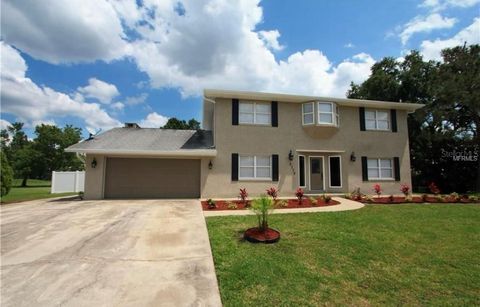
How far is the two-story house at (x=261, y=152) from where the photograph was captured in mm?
13500

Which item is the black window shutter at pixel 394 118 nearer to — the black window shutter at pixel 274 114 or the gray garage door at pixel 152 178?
the black window shutter at pixel 274 114

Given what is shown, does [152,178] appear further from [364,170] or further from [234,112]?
[364,170]

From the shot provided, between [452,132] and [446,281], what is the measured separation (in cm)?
2096

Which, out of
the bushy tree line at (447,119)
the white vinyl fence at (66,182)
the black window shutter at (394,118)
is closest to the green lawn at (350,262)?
the black window shutter at (394,118)

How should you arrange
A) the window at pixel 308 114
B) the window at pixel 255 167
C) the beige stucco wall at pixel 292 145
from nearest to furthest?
the beige stucco wall at pixel 292 145
the window at pixel 255 167
the window at pixel 308 114

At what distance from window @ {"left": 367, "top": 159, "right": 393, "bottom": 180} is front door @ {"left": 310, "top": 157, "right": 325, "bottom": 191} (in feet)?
9.37

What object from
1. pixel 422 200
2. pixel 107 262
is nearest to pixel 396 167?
pixel 422 200

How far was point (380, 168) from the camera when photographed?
15352 millimetres

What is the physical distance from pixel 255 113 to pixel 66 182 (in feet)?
56.5

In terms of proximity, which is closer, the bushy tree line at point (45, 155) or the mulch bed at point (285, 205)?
the mulch bed at point (285, 205)

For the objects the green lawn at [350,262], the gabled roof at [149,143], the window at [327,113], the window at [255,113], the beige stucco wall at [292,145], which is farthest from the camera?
the window at [327,113]

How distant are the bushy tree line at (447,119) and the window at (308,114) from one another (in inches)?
468

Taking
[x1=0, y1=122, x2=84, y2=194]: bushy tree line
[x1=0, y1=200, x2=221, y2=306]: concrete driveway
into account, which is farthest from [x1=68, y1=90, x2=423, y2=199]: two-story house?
[x1=0, y1=122, x2=84, y2=194]: bushy tree line

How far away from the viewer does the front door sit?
1496cm
